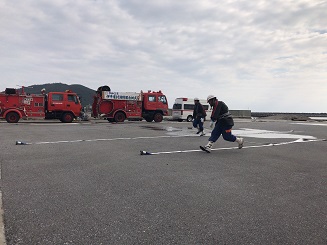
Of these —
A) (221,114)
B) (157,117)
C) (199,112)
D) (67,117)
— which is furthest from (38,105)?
(221,114)

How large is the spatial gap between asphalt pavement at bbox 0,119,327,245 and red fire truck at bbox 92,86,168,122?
52.3 feet

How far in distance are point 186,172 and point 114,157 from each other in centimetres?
221

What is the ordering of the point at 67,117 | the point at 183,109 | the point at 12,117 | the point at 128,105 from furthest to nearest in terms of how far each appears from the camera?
the point at 183,109 → the point at 128,105 → the point at 67,117 → the point at 12,117

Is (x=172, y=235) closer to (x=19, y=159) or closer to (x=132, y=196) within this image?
(x=132, y=196)

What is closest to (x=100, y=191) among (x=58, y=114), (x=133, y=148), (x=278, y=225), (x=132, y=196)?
(x=132, y=196)

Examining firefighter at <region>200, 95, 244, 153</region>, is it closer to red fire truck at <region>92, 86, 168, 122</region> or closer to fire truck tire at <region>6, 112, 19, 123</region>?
red fire truck at <region>92, 86, 168, 122</region>

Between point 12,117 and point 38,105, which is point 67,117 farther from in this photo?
point 12,117

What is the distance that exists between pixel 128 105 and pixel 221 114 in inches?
620

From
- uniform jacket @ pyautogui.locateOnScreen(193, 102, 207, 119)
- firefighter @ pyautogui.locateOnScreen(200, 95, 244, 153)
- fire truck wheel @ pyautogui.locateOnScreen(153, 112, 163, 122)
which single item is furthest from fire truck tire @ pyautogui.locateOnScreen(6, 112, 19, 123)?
firefighter @ pyautogui.locateOnScreen(200, 95, 244, 153)

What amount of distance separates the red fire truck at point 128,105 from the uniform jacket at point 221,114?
15.4 meters

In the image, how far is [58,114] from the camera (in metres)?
21.2

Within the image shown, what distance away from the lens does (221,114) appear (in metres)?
8.24

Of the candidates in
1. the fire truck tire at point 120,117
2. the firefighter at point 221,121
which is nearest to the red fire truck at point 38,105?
the fire truck tire at point 120,117

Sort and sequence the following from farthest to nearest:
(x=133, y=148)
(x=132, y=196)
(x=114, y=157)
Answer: (x=133, y=148) < (x=114, y=157) < (x=132, y=196)
